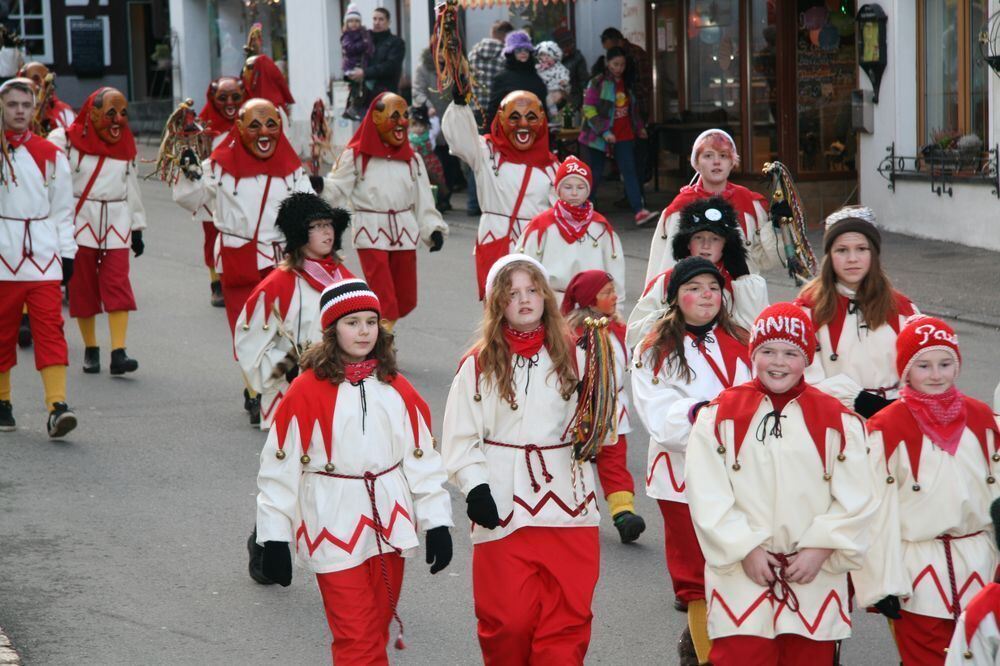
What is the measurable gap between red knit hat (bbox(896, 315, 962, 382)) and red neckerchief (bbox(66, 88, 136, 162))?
757 centimetres

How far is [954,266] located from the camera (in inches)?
562

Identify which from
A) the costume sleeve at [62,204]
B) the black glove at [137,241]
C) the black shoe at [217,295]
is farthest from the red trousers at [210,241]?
the costume sleeve at [62,204]

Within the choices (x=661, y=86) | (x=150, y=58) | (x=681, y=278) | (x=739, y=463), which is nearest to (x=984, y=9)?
(x=661, y=86)

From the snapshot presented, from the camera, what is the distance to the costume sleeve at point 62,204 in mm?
9391

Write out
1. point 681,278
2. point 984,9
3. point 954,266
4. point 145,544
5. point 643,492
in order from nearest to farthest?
1. point 681,278
2. point 145,544
3. point 643,492
4. point 954,266
5. point 984,9

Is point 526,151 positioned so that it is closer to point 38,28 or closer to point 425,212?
point 425,212

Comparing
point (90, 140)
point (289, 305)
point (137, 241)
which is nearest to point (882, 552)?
point (289, 305)

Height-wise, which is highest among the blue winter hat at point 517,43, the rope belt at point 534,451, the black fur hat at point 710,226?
the blue winter hat at point 517,43

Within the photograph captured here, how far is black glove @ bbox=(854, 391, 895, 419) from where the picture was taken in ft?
18.5

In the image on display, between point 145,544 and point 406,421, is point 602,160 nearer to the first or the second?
point 145,544

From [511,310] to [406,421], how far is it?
54 cm

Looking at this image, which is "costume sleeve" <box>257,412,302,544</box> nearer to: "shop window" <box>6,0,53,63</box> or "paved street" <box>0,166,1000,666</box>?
"paved street" <box>0,166,1000,666</box>

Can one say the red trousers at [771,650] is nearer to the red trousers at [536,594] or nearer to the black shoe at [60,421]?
the red trousers at [536,594]

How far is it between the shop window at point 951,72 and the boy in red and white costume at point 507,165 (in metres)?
7.01
